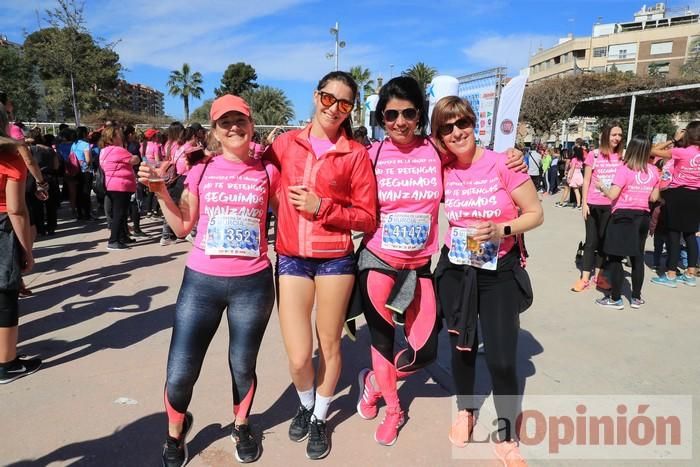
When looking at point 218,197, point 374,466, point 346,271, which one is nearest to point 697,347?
point 374,466

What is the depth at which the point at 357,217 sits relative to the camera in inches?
90.2

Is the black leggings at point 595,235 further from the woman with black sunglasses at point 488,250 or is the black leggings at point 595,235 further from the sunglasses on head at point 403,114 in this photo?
the sunglasses on head at point 403,114

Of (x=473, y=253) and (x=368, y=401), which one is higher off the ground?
(x=473, y=253)

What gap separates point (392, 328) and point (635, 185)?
3.69 meters

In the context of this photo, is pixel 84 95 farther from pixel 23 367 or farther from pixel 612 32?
pixel 612 32

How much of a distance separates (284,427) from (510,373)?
1.40m

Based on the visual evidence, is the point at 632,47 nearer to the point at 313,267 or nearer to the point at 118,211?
the point at 118,211

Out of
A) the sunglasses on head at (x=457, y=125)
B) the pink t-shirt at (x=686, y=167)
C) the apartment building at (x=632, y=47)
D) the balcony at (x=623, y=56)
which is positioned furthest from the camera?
the balcony at (x=623, y=56)

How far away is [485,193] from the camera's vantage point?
2395 mm

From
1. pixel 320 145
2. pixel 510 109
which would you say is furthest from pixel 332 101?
pixel 510 109

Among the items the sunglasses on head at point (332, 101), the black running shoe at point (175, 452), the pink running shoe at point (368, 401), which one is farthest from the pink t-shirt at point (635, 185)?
the black running shoe at point (175, 452)

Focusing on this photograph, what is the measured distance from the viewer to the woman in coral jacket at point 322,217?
2281mm

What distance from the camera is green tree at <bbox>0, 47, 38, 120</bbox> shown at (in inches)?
1291

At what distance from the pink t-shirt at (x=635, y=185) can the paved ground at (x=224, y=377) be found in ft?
3.95
